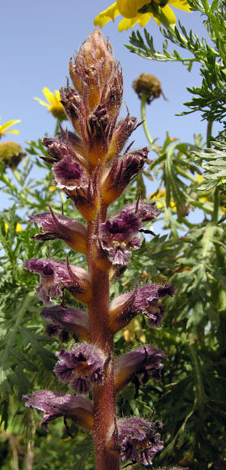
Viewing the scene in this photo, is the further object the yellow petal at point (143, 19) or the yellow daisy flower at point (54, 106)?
the yellow daisy flower at point (54, 106)

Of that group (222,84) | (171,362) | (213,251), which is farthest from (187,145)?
(171,362)

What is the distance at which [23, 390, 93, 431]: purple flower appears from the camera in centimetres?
156

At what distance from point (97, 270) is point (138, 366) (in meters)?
0.34

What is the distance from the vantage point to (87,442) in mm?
2162

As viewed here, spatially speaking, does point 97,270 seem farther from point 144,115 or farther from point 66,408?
point 144,115

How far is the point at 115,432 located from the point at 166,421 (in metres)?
1.27

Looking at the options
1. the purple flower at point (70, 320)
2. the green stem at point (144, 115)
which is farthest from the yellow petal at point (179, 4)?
the purple flower at point (70, 320)

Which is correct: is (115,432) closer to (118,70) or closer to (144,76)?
(118,70)

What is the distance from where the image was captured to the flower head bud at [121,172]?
63.9 inches

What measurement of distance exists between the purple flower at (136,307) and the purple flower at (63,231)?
0.76ft

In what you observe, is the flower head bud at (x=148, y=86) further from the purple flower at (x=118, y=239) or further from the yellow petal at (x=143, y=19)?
the purple flower at (x=118, y=239)

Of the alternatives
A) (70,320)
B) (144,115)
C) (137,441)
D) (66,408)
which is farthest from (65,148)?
(144,115)

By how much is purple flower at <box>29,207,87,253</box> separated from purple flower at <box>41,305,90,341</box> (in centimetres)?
21

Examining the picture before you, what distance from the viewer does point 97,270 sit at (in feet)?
5.35
